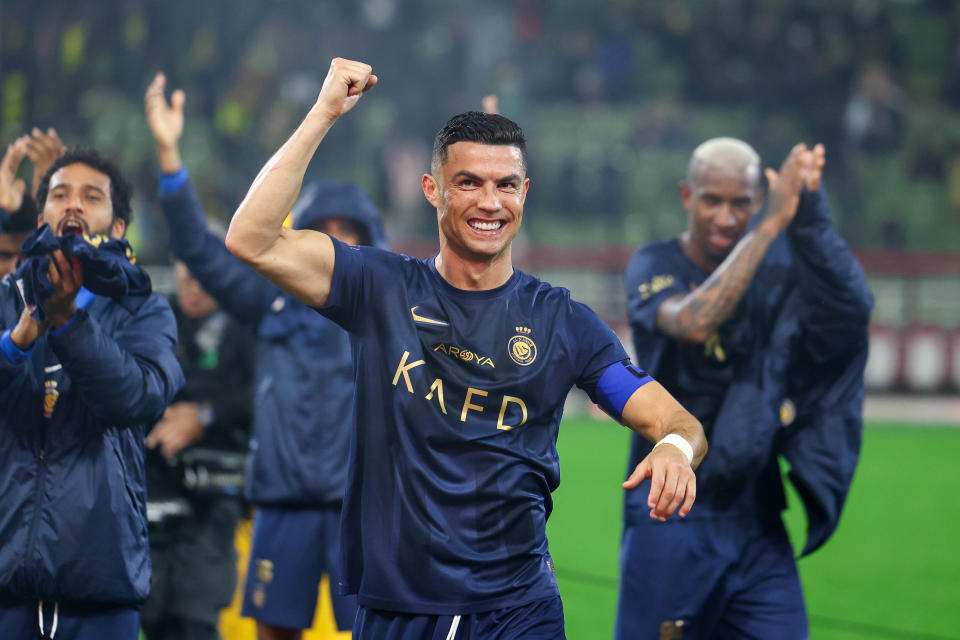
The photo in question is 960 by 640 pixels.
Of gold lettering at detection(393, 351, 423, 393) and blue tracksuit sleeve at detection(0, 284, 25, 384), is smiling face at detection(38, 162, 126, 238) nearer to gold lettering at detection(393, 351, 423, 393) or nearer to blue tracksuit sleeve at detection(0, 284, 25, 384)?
blue tracksuit sleeve at detection(0, 284, 25, 384)

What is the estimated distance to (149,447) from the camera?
6.09 metres

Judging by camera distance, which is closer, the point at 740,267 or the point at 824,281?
the point at 740,267

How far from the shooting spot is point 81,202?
13.9 feet

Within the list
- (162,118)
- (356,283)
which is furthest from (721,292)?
(162,118)

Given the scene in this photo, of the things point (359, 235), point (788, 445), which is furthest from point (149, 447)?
point (788, 445)

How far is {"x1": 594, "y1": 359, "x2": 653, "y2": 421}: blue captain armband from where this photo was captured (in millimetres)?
3480

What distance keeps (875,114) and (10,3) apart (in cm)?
1657

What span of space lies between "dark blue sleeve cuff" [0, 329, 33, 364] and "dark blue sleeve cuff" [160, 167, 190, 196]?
1.73 meters

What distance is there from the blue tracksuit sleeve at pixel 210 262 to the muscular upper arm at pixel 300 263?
2.23 metres

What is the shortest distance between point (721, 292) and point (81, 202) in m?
2.31

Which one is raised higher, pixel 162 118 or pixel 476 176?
pixel 162 118

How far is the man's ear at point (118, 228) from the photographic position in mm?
4293

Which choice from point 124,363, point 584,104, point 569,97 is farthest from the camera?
point 569,97

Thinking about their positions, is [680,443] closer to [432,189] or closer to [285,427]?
[432,189]
